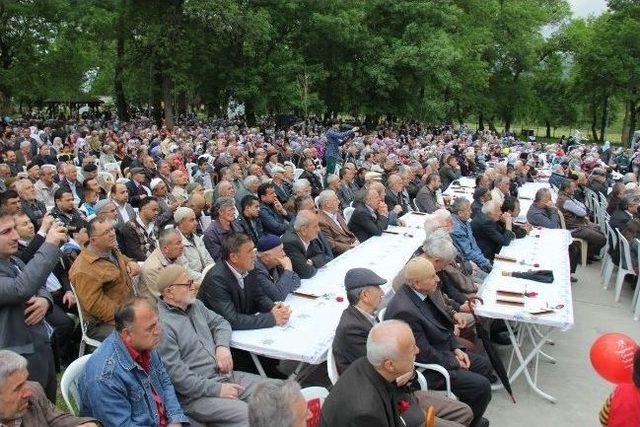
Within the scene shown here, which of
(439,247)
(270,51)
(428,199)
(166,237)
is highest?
(270,51)

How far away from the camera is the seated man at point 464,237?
653cm

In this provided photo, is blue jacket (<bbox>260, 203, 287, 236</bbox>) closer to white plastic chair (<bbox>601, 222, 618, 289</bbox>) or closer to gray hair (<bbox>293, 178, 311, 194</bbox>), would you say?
gray hair (<bbox>293, 178, 311, 194</bbox>)

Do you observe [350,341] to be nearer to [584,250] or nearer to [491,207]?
[491,207]

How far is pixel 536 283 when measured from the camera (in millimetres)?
5551

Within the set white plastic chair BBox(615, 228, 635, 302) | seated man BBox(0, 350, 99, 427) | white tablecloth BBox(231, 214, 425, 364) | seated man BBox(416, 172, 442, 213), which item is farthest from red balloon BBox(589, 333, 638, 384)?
seated man BBox(416, 172, 442, 213)

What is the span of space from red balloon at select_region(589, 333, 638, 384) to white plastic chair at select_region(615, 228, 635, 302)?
14.6 feet

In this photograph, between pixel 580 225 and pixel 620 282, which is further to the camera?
pixel 580 225

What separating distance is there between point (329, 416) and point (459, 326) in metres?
2.27

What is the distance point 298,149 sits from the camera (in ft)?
57.3

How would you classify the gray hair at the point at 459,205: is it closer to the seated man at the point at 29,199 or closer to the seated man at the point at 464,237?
the seated man at the point at 464,237

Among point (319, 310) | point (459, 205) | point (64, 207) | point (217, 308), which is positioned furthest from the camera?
point (459, 205)

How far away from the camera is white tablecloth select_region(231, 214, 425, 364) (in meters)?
3.86

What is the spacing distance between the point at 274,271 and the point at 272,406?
2.84 meters

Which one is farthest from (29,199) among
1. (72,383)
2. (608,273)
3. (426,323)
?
(608,273)
